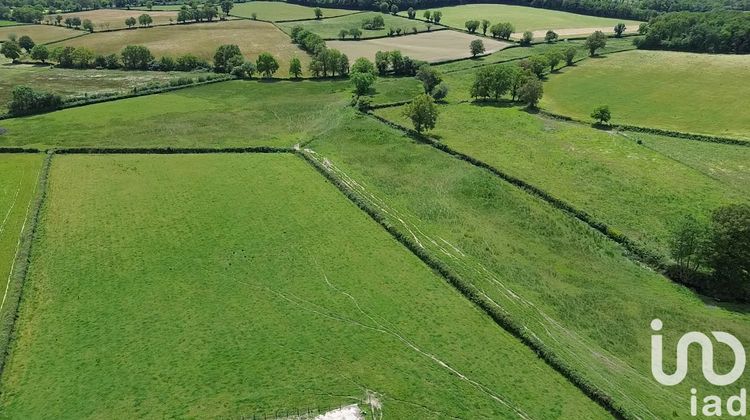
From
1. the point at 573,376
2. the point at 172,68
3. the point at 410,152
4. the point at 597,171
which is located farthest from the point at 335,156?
the point at 172,68

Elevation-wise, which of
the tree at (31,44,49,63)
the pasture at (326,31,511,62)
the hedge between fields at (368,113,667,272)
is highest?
Answer: the pasture at (326,31,511,62)

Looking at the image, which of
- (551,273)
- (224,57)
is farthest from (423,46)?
(551,273)

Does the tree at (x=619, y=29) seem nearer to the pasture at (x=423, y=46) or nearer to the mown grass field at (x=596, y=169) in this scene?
the pasture at (x=423, y=46)

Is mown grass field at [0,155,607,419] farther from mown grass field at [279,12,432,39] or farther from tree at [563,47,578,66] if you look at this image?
mown grass field at [279,12,432,39]

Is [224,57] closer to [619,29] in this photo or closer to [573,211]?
[573,211]

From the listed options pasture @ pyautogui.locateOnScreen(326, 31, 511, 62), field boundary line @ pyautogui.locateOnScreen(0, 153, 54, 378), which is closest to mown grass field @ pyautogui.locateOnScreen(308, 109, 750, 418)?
field boundary line @ pyautogui.locateOnScreen(0, 153, 54, 378)

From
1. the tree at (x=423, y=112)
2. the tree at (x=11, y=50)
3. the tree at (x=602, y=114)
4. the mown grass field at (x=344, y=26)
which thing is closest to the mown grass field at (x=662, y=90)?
the tree at (x=602, y=114)
